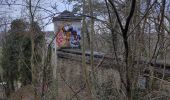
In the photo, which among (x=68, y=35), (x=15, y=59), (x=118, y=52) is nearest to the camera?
(x=118, y=52)

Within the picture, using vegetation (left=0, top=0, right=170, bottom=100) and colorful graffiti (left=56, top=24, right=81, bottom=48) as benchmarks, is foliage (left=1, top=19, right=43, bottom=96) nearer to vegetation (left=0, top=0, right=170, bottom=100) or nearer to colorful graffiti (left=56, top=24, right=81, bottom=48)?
colorful graffiti (left=56, top=24, right=81, bottom=48)

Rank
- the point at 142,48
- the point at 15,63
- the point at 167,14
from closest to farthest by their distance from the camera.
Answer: the point at 142,48 < the point at 167,14 < the point at 15,63

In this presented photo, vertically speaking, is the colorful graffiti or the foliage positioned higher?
the colorful graffiti

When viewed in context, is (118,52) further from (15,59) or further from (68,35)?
(15,59)

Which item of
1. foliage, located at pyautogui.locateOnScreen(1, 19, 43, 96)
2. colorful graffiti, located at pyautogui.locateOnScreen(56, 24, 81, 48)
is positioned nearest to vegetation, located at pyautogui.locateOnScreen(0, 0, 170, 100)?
colorful graffiti, located at pyautogui.locateOnScreen(56, 24, 81, 48)

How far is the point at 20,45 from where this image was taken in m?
19.3

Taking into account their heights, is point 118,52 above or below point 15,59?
above

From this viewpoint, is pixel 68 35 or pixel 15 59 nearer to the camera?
pixel 68 35

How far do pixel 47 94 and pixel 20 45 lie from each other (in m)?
8.52

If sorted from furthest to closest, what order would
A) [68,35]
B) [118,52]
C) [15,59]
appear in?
[15,59] → [68,35] → [118,52]

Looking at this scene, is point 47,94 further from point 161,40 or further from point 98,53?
point 161,40

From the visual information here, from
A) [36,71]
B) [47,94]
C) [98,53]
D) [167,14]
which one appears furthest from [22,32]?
[167,14]

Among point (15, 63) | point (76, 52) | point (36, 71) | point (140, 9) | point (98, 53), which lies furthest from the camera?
point (15, 63)

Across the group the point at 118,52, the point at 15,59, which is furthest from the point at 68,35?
the point at 118,52
